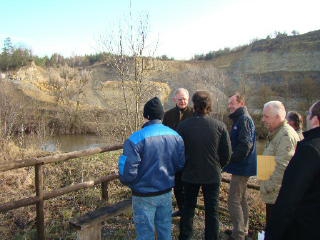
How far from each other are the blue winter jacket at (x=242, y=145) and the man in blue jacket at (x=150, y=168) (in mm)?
946

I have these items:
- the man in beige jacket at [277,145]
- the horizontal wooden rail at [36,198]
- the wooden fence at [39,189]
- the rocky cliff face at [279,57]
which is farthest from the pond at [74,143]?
the rocky cliff face at [279,57]

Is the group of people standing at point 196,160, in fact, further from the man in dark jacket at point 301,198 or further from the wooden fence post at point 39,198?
the wooden fence post at point 39,198

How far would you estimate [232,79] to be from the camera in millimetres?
54000

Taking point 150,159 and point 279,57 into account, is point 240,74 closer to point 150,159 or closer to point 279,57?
point 279,57

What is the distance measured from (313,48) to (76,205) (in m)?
53.8

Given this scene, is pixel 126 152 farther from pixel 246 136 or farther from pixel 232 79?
pixel 232 79

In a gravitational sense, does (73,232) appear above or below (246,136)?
below

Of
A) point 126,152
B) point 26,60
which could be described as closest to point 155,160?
point 126,152

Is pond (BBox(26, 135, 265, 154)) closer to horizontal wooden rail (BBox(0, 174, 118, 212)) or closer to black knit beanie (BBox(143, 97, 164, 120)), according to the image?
horizontal wooden rail (BBox(0, 174, 118, 212))

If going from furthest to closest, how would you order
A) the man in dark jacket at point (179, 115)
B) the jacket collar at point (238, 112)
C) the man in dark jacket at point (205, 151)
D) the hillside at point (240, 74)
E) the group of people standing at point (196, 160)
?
the hillside at point (240, 74), the man in dark jacket at point (179, 115), the jacket collar at point (238, 112), the man in dark jacket at point (205, 151), the group of people standing at point (196, 160)

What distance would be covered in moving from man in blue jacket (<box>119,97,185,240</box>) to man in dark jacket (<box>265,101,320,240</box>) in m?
1.49

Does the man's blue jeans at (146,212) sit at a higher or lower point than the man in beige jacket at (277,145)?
lower

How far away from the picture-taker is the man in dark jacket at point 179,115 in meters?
5.19

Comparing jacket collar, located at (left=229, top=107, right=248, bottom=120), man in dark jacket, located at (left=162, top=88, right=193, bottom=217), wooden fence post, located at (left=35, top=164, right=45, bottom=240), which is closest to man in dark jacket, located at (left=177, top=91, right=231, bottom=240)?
jacket collar, located at (left=229, top=107, right=248, bottom=120)
